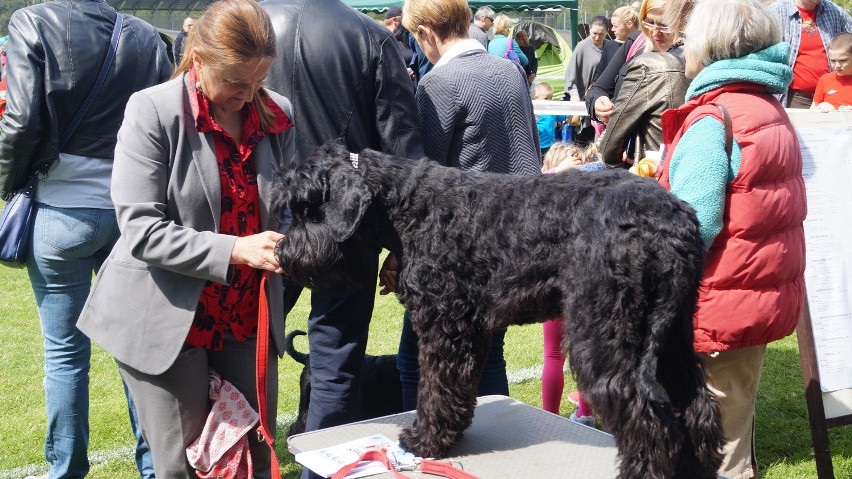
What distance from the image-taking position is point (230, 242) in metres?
2.82

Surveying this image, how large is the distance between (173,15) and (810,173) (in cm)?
2538

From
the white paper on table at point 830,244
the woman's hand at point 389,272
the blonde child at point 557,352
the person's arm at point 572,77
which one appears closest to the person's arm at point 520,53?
the person's arm at point 572,77

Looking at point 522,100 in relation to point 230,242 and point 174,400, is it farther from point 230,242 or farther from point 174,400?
point 174,400

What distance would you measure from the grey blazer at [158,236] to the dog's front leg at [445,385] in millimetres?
746

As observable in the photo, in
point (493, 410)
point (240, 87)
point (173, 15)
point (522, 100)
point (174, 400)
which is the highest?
point (240, 87)

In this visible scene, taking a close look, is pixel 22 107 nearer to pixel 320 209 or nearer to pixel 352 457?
pixel 320 209

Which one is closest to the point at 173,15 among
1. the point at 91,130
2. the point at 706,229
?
the point at 91,130

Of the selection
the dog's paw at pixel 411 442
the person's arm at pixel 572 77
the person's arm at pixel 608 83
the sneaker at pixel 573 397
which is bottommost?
the person's arm at pixel 572 77

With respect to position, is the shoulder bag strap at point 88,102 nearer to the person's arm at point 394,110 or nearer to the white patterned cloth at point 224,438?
the person's arm at point 394,110

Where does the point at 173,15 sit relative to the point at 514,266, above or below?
below


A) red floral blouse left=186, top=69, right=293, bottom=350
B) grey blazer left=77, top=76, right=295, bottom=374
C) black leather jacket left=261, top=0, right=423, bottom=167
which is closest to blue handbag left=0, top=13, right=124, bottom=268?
black leather jacket left=261, top=0, right=423, bottom=167

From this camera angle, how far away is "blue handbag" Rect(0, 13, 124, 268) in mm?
3834

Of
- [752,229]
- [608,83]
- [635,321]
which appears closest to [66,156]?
[635,321]

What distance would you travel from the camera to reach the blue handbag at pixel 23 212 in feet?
12.6
